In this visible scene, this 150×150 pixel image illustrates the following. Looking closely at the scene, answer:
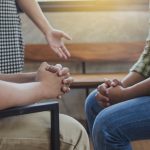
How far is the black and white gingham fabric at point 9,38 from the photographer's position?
1589mm

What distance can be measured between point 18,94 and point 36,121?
0.13 meters

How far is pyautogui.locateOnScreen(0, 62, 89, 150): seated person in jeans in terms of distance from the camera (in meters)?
1.04

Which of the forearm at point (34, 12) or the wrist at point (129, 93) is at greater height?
the forearm at point (34, 12)

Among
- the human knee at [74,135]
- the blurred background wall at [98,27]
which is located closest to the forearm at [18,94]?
the human knee at [74,135]

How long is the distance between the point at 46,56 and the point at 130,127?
1.80 m

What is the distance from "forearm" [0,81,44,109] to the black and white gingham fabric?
0.53 meters

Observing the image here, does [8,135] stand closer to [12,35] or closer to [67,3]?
[12,35]

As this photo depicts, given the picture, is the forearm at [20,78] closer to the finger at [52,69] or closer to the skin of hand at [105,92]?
the finger at [52,69]

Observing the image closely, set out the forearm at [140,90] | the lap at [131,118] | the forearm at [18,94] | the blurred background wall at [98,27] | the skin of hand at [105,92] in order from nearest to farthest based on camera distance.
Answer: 1. the forearm at [18,94]
2. the lap at [131,118]
3. the forearm at [140,90]
4. the skin of hand at [105,92]
5. the blurred background wall at [98,27]

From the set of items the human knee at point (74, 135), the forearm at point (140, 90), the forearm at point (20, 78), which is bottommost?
the human knee at point (74, 135)

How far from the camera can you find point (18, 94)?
104cm

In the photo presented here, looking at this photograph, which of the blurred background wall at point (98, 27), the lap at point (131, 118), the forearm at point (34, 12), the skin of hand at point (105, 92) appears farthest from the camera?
the blurred background wall at point (98, 27)

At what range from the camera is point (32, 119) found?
1.13 meters

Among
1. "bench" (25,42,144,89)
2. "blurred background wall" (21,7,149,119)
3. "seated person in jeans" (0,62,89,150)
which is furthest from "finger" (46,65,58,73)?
"blurred background wall" (21,7,149,119)
